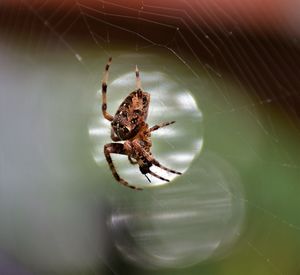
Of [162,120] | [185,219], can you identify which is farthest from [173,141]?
[185,219]

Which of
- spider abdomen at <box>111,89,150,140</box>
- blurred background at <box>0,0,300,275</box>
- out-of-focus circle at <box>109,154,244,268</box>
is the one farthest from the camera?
out-of-focus circle at <box>109,154,244,268</box>

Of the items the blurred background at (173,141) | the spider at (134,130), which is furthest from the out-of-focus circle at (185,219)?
the spider at (134,130)

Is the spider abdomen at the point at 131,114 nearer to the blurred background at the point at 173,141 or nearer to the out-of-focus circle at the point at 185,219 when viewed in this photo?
the blurred background at the point at 173,141

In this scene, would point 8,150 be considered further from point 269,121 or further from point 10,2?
point 269,121

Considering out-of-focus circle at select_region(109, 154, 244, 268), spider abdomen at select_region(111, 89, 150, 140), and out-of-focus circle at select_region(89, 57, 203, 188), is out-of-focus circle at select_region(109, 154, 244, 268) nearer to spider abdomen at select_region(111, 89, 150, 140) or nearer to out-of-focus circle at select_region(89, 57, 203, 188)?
out-of-focus circle at select_region(89, 57, 203, 188)

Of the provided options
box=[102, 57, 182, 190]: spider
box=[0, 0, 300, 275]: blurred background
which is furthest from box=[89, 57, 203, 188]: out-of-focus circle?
box=[102, 57, 182, 190]: spider

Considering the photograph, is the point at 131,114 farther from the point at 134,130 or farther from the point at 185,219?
the point at 185,219

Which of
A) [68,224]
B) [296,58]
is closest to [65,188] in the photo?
[68,224]
